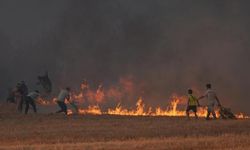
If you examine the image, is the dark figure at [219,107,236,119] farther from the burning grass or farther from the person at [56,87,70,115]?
the person at [56,87,70,115]

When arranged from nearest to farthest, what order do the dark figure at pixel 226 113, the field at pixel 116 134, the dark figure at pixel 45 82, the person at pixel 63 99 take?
the field at pixel 116 134
the dark figure at pixel 226 113
the person at pixel 63 99
the dark figure at pixel 45 82

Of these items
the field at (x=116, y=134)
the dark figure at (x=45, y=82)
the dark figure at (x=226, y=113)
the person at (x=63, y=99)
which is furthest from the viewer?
the dark figure at (x=45, y=82)

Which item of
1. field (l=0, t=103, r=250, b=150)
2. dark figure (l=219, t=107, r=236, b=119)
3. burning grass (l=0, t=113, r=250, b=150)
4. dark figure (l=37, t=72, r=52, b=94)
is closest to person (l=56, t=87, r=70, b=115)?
field (l=0, t=103, r=250, b=150)

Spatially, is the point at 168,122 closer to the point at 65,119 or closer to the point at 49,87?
the point at 65,119

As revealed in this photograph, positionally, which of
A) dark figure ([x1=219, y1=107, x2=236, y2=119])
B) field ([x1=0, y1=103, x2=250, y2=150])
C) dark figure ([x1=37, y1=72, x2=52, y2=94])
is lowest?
field ([x1=0, y1=103, x2=250, y2=150])

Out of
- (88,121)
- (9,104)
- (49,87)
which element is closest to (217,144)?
(88,121)

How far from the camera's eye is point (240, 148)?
19406mm

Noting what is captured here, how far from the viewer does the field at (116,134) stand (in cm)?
2055

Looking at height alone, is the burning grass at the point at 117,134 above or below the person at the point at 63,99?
below

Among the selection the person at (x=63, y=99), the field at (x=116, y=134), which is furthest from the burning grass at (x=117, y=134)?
the person at (x=63, y=99)

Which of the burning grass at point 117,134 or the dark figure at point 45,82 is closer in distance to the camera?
the burning grass at point 117,134

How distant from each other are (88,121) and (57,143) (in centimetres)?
990

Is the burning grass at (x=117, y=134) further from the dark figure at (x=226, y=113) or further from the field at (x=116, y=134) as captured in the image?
the dark figure at (x=226, y=113)

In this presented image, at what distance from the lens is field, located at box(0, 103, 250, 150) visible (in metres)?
20.5
